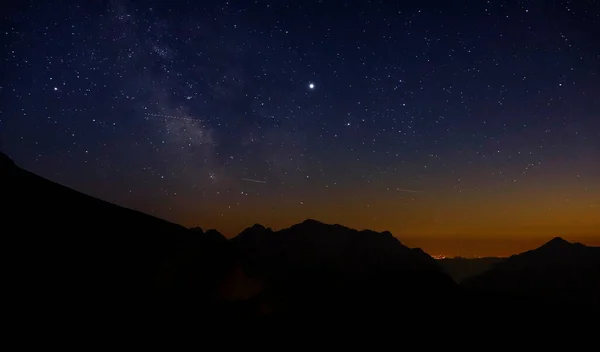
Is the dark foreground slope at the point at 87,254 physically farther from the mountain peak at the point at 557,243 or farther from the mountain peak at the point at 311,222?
the mountain peak at the point at 557,243

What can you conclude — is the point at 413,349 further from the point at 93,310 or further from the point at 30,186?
the point at 30,186

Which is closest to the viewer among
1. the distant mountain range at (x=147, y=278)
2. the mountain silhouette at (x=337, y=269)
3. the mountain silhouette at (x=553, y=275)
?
the distant mountain range at (x=147, y=278)

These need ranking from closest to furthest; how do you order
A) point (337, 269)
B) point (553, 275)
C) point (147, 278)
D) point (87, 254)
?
point (87, 254) → point (147, 278) → point (337, 269) → point (553, 275)

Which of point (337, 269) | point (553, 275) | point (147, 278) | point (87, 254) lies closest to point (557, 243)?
point (553, 275)

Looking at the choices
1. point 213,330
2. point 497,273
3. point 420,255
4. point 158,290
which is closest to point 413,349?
point 213,330

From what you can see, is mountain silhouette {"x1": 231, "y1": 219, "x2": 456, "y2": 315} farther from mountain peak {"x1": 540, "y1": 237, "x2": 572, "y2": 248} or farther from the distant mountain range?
mountain peak {"x1": 540, "y1": 237, "x2": 572, "y2": 248}

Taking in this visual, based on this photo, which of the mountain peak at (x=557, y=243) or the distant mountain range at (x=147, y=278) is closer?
the distant mountain range at (x=147, y=278)

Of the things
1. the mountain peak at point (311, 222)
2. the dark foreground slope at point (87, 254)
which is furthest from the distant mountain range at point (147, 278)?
the mountain peak at point (311, 222)

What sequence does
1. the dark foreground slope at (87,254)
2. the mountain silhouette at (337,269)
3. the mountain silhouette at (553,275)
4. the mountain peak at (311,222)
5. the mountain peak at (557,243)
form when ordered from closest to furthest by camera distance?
the dark foreground slope at (87,254) → the mountain silhouette at (337,269) → the mountain silhouette at (553,275) → the mountain peak at (311,222) → the mountain peak at (557,243)

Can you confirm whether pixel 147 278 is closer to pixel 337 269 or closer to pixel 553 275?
pixel 337 269
